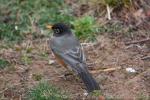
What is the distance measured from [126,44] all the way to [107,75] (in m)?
1.24

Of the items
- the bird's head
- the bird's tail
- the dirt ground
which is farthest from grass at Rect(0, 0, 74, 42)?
the bird's tail

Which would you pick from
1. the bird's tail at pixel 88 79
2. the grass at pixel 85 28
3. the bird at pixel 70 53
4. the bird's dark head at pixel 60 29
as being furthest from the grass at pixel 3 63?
the grass at pixel 85 28

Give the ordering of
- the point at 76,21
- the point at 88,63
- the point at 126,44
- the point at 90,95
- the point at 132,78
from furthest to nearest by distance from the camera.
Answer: the point at 76,21, the point at 126,44, the point at 88,63, the point at 132,78, the point at 90,95

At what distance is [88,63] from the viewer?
30.4 feet

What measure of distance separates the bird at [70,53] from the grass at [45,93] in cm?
45

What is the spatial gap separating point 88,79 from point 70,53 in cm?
77

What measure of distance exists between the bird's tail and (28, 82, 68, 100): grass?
387 millimetres

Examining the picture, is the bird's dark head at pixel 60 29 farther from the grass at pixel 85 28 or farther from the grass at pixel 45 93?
the grass at pixel 45 93

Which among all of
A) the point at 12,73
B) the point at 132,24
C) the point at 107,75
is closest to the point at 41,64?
the point at 12,73

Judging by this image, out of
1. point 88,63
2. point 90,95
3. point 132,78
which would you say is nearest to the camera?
point 90,95

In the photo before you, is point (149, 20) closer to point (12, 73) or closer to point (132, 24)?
point (132, 24)

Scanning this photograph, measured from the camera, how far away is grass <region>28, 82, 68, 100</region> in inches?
301

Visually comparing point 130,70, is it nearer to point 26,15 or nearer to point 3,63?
point 3,63

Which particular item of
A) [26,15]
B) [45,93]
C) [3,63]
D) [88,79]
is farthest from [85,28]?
[45,93]
